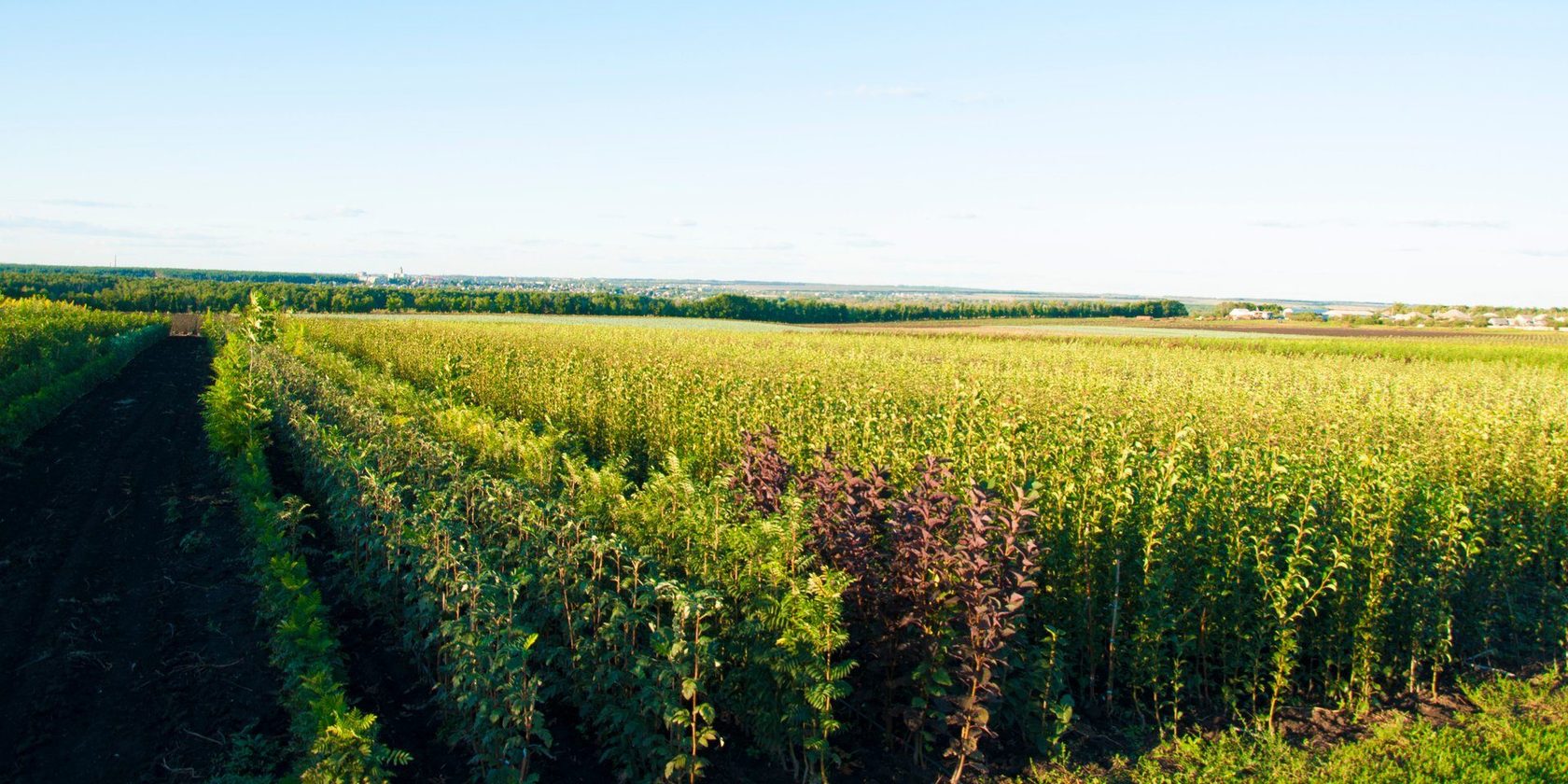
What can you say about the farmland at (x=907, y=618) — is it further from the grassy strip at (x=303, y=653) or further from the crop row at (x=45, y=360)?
the crop row at (x=45, y=360)

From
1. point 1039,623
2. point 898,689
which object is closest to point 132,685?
point 898,689

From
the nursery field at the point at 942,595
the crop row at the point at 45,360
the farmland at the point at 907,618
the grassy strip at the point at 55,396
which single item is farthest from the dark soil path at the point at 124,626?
the crop row at the point at 45,360

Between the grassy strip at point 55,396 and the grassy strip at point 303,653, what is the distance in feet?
22.7

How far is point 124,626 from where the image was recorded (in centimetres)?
741

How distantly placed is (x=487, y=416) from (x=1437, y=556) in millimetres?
11400

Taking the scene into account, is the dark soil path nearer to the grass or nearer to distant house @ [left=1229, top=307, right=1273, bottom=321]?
the grass

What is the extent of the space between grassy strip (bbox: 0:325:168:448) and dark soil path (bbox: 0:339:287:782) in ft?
7.06

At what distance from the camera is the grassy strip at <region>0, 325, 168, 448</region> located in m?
15.6

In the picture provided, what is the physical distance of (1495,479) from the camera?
9266 mm

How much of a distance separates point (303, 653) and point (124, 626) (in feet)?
9.22

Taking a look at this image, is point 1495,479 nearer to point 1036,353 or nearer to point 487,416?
point 487,416

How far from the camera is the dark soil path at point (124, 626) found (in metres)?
5.58

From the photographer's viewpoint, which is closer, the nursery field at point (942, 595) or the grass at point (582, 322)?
the nursery field at point (942, 595)

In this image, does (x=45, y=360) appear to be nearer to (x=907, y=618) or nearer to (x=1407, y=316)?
(x=907, y=618)
